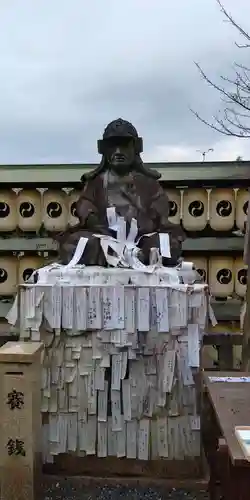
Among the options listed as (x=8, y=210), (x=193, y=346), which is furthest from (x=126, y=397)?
(x=8, y=210)

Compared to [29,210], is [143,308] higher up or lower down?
lower down

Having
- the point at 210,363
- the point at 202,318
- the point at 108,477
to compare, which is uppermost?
the point at 202,318

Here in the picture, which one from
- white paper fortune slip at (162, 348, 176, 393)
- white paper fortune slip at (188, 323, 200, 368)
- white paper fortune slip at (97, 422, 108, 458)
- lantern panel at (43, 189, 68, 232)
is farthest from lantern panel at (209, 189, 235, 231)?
white paper fortune slip at (97, 422, 108, 458)

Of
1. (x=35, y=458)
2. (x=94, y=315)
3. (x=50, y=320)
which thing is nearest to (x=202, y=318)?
(x=94, y=315)

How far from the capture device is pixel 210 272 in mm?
6770

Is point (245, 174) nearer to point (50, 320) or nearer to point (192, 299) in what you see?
point (192, 299)

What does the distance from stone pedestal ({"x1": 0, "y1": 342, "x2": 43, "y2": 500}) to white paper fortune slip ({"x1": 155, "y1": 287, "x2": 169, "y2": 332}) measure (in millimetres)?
830

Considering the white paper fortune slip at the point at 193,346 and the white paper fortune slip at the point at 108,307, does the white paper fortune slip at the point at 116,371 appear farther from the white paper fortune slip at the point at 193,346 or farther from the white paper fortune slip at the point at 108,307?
the white paper fortune slip at the point at 193,346

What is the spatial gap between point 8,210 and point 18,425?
3806 millimetres

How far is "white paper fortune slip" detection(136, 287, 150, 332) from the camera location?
3.72 m

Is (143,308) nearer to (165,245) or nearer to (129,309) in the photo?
(129,309)

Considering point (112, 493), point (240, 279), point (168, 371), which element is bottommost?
point (112, 493)

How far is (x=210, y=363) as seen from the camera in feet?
15.4

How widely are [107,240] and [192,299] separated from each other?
0.76m
